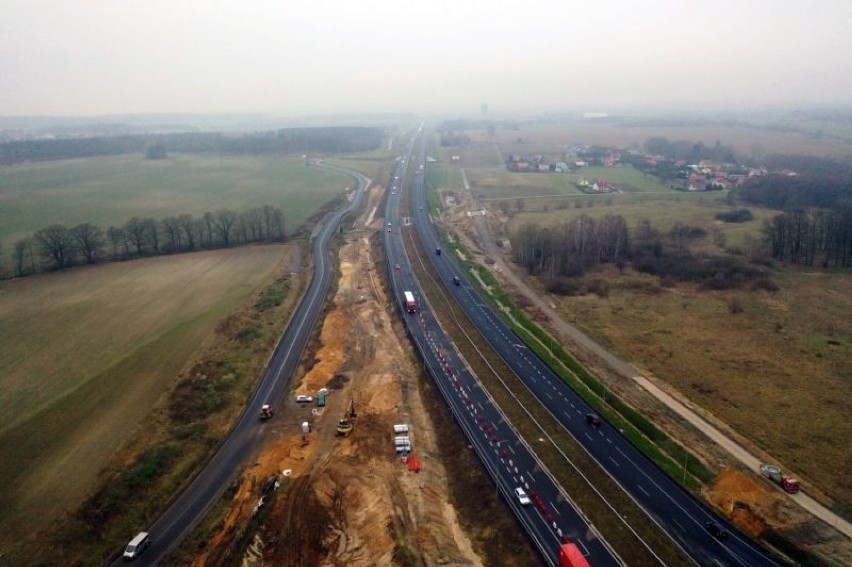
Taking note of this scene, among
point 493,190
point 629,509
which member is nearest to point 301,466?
point 629,509

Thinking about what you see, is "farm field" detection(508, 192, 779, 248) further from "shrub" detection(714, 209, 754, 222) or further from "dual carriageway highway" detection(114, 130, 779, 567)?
"dual carriageway highway" detection(114, 130, 779, 567)

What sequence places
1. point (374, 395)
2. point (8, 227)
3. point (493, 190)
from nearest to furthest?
point (374, 395) → point (8, 227) → point (493, 190)

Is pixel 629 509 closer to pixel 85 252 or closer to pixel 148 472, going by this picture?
pixel 148 472

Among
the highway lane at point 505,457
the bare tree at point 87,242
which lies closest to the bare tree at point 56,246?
the bare tree at point 87,242

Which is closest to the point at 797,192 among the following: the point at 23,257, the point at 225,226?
the point at 225,226

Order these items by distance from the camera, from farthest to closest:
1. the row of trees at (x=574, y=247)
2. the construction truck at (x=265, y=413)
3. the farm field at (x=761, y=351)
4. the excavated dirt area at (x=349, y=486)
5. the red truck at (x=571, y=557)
→ the row of trees at (x=574, y=247) → the construction truck at (x=265, y=413) → the farm field at (x=761, y=351) → the excavated dirt area at (x=349, y=486) → the red truck at (x=571, y=557)

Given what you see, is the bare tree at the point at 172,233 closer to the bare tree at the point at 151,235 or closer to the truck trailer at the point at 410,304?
the bare tree at the point at 151,235

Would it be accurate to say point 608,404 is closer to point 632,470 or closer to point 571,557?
point 632,470
